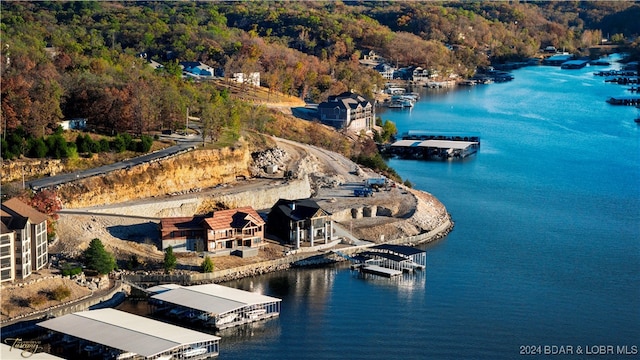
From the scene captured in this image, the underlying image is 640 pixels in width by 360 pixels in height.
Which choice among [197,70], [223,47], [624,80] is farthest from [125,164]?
[624,80]

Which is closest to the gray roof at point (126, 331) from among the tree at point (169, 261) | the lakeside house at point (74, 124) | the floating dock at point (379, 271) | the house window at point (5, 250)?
the house window at point (5, 250)

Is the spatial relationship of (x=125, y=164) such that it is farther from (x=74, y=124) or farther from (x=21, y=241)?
(x=21, y=241)

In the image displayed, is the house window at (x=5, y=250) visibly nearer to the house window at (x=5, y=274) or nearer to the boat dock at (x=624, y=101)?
the house window at (x=5, y=274)

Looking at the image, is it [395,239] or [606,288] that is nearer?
[606,288]

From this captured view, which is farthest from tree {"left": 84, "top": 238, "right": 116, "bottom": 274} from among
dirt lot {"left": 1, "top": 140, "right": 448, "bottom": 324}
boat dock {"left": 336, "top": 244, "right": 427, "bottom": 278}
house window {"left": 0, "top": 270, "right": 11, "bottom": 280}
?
boat dock {"left": 336, "top": 244, "right": 427, "bottom": 278}

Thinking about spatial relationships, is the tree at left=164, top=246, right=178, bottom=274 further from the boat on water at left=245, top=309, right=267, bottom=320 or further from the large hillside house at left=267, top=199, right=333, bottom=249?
the large hillside house at left=267, top=199, right=333, bottom=249

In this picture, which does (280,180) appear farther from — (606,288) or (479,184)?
(606,288)

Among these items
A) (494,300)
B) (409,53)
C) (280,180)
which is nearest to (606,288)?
(494,300)
